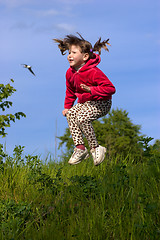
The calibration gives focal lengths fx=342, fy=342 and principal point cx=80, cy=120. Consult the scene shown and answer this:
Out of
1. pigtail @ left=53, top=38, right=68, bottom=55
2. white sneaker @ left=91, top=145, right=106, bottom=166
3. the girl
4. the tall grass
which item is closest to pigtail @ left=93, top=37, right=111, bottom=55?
the girl

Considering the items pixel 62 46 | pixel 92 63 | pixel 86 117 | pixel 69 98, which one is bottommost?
pixel 86 117

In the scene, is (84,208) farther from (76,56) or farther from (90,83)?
(76,56)

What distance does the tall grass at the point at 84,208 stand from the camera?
4609 mm

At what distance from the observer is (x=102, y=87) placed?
5711mm

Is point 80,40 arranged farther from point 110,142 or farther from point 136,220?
point 110,142

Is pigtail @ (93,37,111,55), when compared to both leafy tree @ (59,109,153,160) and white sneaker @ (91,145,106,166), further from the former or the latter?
leafy tree @ (59,109,153,160)

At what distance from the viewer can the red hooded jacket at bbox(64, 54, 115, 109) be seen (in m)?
5.73

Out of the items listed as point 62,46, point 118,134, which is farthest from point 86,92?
point 118,134

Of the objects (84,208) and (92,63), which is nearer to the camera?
(84,208)

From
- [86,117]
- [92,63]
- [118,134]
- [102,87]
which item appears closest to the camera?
[102,87]

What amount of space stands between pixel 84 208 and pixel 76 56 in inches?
102

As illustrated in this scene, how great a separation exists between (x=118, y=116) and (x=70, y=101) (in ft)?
33.1

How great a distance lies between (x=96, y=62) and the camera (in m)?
6.11

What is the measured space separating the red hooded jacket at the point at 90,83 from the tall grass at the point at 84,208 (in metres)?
1.39
